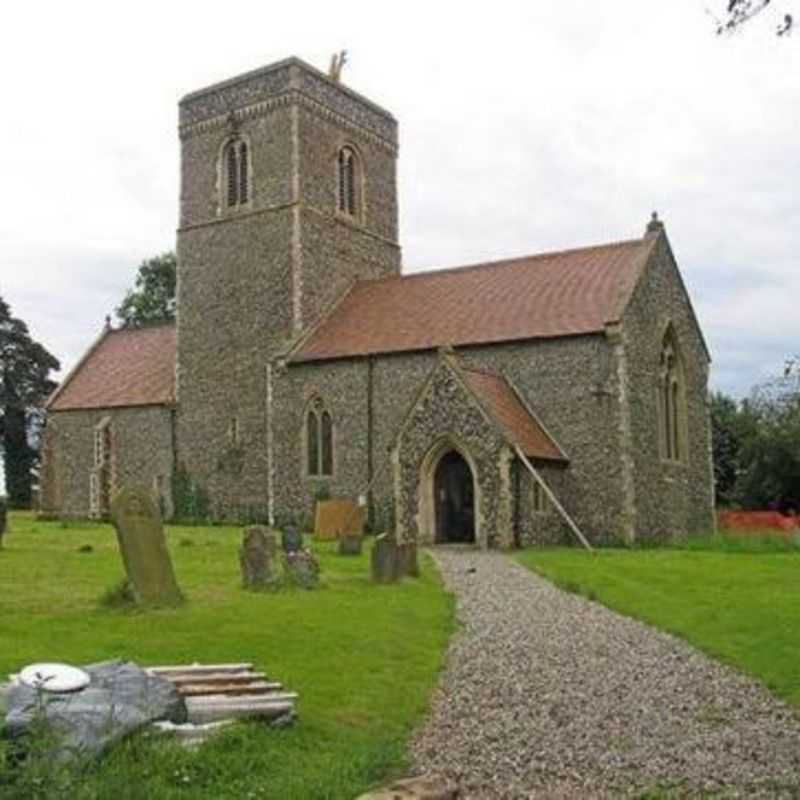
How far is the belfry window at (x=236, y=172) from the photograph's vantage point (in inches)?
1516

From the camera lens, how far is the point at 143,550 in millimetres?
14422

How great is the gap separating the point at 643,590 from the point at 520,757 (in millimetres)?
10414

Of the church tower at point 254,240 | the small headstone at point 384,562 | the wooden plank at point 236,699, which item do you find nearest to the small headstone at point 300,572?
the small headstone at point 384,562

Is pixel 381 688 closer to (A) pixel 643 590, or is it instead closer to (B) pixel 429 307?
(A) pixel 643 590

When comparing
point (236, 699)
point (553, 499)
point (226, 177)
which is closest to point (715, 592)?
point (236, 699)

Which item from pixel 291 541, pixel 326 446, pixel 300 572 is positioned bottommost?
pixel 300 572

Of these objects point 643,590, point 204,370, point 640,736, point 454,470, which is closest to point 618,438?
point 454,470

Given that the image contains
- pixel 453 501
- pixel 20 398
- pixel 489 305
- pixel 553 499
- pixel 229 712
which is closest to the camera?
pixel 229 712

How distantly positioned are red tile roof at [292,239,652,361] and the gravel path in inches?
697

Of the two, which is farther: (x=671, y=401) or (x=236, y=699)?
(x=671, y=401)

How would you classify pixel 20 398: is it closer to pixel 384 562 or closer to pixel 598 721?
pixel 384 562

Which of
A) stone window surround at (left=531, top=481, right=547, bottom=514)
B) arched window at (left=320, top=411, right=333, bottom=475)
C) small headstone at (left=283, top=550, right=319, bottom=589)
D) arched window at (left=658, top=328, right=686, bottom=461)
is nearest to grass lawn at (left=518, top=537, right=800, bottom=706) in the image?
stone window surround at (left=531, top=481, right=547, bottom=514)

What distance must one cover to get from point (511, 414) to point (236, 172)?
14715 mm

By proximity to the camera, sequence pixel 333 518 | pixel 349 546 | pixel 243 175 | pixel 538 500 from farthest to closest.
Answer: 1. pixel 243 175
2. pixel 333 518
3. pixel 538 500
4. pixel 349 546
